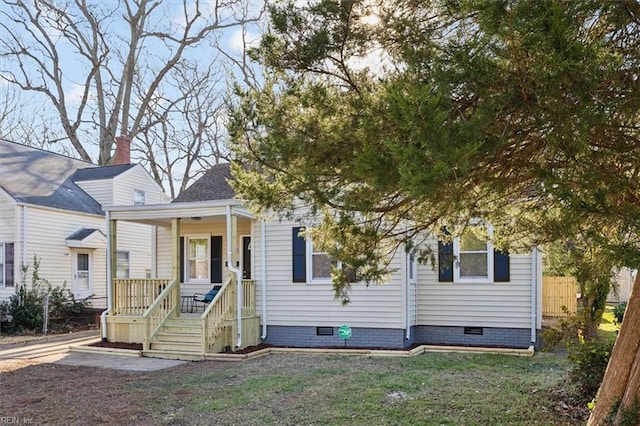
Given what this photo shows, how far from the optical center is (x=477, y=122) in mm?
3271

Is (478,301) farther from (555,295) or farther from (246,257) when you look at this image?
(555,295)

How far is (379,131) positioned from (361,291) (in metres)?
7.66

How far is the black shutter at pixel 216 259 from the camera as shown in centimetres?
1314

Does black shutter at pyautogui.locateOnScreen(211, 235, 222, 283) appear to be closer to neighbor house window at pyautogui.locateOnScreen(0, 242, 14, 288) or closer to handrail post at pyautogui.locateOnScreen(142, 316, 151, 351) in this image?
handrail post at pyautogui.locateOnScreen(142, 316, 151, 351)

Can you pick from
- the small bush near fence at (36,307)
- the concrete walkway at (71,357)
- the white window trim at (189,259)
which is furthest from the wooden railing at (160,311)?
the small bush near fence at (36,307)

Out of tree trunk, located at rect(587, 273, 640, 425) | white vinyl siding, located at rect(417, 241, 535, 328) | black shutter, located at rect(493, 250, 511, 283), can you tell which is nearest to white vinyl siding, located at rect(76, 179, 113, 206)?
white vinyl siding, located at rect(417, 241, 535, 328)

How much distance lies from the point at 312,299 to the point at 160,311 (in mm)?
3241

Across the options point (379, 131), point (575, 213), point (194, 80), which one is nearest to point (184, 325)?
point (379, 131)

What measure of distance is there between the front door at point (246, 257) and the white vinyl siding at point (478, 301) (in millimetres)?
4213

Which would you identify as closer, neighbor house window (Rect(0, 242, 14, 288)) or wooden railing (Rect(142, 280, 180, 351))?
wooden railing (Rect(142, 280, 180, 351))

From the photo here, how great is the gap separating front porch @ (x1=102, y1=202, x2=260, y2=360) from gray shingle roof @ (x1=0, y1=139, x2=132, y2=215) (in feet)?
18.5

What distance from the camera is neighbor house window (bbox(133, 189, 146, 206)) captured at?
20072 mm

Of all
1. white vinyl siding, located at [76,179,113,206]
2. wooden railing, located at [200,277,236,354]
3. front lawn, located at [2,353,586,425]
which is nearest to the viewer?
front lawn, located at [2,353,586,425]

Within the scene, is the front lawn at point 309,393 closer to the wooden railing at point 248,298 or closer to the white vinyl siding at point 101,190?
the wooden railing at point 248,298
